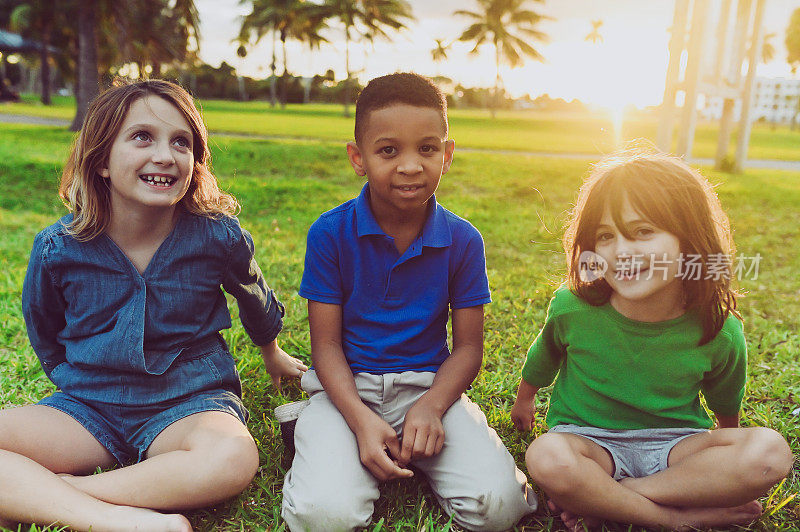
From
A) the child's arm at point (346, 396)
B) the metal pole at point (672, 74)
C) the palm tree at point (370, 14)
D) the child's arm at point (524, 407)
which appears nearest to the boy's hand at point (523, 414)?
the child's arm at point (524, 407)

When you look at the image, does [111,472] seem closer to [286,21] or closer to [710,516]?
[710,516]

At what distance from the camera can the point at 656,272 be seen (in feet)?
5.65

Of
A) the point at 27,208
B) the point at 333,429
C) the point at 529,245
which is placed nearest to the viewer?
the point at 333,429

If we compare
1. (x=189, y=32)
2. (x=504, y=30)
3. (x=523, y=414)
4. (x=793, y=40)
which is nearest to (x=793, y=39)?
(x=793, y=40)

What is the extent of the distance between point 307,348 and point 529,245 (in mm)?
2683

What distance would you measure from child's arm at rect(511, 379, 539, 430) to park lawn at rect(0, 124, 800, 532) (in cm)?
6

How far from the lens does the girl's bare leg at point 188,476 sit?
174 centimetres

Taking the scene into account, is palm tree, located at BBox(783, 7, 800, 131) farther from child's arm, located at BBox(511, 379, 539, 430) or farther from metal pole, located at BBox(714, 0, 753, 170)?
child's arm, located at BBox(511, 379, 539, 430)

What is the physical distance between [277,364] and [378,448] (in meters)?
0.89

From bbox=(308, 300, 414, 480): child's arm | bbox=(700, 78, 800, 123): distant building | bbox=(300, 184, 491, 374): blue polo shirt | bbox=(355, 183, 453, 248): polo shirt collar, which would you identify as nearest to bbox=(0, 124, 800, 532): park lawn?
bbox=(308, 300, 414, 480): child's arm

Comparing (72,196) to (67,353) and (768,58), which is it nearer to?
(67,353)

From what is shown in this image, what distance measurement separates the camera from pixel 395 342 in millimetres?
2070

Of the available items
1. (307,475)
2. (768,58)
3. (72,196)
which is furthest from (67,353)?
(768,58)

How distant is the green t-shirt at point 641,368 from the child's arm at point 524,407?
20 cm
